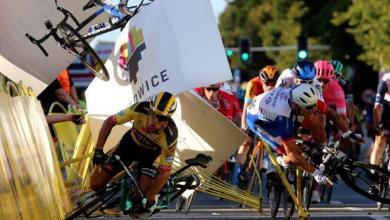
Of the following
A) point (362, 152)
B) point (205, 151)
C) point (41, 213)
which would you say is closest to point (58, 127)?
point (205, 151)

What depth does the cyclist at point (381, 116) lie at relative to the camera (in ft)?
43.0

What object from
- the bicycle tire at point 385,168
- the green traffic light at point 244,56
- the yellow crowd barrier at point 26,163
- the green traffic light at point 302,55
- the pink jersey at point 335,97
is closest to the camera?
the yellow crowd barrier at point 26,163

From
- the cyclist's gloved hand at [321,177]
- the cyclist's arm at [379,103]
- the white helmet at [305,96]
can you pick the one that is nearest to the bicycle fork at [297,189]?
the cyclist's gloved hand at [321,177]

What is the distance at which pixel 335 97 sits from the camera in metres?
12.8

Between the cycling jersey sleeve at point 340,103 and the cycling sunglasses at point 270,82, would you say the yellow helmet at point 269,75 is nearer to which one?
the cycling sunglasses at point 270,82

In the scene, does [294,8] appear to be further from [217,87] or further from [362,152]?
[217,87]

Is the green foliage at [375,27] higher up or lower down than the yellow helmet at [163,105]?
lower down

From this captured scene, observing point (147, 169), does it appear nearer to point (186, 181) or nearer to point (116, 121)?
point (186, 181)

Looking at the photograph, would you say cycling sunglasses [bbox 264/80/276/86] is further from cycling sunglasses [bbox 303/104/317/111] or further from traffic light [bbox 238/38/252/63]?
traffic light [bbox 238/38/252/63]

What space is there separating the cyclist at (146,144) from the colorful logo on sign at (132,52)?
1416mm

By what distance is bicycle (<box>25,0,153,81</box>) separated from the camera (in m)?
11.9

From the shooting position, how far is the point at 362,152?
2747cm

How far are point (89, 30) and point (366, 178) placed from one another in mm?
3827

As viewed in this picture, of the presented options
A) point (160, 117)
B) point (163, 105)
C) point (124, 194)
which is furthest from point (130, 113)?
point (124, 194)
